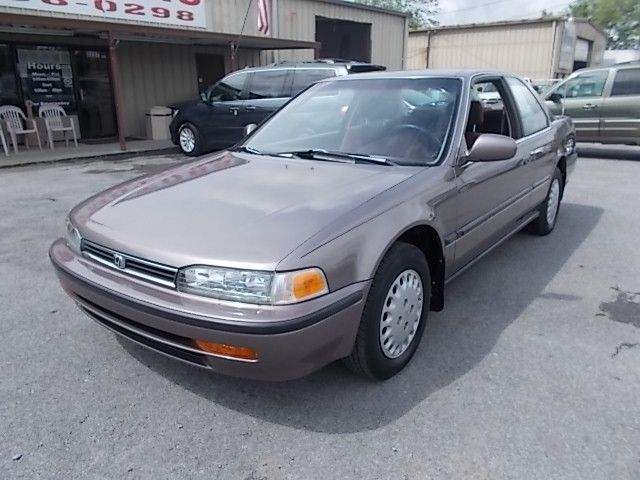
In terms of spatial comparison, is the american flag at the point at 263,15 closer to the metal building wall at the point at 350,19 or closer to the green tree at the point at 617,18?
the metal building wall at the point at 350,19

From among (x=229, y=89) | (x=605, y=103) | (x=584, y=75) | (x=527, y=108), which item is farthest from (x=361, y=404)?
(x=584, y=75)

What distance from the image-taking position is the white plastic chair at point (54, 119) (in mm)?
10916

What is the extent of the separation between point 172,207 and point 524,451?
6.53 ft

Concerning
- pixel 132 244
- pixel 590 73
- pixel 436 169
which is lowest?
pixel 132 244

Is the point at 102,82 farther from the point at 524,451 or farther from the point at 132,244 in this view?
the point at 524,451

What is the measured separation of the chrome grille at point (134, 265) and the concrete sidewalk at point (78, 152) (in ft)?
25.8

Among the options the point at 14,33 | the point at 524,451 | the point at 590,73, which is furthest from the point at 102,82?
the point at 524,451

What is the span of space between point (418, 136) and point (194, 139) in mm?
8281

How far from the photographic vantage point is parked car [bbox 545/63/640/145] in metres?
9.52

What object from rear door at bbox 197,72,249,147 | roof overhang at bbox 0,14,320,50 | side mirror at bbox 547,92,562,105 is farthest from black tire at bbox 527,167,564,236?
roof overhang at bbox 0,14,320,50

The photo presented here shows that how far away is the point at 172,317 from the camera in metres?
2.17

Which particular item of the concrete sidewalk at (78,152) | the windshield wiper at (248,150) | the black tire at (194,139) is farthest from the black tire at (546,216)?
the concrete sidewalk at (78,152)

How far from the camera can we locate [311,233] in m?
2.22

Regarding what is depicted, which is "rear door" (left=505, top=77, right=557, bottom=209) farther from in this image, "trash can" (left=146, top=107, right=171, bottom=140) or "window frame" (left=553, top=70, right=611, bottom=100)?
"trash can" (left=146, top=107, right=171, bottom=140)
